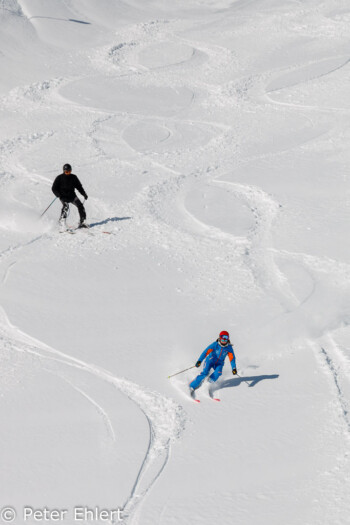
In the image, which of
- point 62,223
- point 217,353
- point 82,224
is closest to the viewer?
point 217,353

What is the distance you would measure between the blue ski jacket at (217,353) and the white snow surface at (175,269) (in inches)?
15.4

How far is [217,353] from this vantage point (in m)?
9.72

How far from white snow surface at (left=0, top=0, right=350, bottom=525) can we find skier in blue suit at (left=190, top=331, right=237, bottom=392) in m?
0.29

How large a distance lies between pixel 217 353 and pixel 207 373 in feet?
0.94

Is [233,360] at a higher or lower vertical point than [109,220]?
higher

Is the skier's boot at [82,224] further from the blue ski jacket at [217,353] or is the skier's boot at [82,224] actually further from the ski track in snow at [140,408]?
the blue ski jacket at [217,353]

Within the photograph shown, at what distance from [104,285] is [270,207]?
4187mm

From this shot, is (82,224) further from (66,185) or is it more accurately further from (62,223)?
(66,185)

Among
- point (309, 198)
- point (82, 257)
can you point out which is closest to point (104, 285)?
point (82, 257)

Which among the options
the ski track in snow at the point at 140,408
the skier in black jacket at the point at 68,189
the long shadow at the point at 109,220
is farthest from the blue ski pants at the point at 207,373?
the long shadow at the point at 109,220

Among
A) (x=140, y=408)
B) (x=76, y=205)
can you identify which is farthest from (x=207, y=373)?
(x=76, y=205)

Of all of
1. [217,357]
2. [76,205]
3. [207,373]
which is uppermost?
[217,357]

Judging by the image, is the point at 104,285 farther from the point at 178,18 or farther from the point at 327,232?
the point at 178,18

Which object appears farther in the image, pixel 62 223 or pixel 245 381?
pixel 62 223
